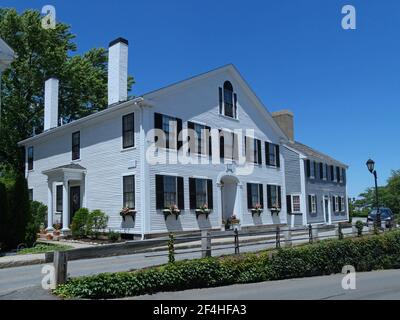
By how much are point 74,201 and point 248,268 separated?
47.8ft

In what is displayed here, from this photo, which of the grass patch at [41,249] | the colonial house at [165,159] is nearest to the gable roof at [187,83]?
the colonial house at [165,159]

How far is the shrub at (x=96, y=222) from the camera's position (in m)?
21.6

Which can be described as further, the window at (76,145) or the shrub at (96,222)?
the window at (76,145)

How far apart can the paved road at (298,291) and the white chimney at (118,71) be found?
13665 millimetres

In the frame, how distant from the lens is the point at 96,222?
2178 cm

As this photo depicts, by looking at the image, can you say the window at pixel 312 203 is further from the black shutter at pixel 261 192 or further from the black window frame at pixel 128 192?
the black window frame at pixel 128 192

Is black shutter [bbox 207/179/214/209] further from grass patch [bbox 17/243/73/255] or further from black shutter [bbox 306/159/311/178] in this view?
black shutter [bbox 306/159/311/178]

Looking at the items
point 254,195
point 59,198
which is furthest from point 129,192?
point 254,195

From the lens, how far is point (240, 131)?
27.3 meters

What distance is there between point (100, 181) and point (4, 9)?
65.1 ft

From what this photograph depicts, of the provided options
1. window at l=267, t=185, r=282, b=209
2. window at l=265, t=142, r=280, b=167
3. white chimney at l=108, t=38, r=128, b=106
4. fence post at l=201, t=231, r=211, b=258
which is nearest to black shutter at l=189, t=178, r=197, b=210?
white chimney at l=108, t=38, r=128, b=106

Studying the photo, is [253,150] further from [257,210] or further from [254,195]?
[257,210]

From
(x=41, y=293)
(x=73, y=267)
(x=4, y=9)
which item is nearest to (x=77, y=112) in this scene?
(x=4, y=9)
